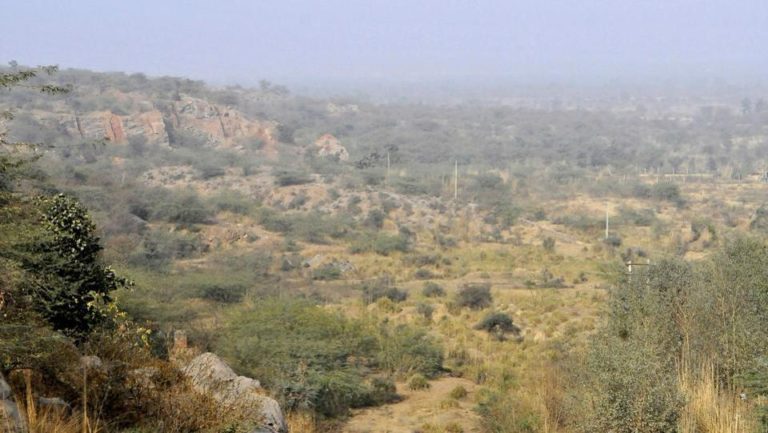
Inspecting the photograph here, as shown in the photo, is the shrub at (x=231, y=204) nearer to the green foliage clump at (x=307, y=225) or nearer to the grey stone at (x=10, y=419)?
the green foliage clump at (x=307, y=225)

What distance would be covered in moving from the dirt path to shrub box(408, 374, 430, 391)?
0.35 feet

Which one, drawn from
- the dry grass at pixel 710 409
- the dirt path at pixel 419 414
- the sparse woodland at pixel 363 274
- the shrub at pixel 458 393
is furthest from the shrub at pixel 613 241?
the dry grass at pixel 710 409

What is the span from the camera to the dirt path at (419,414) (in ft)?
41.5

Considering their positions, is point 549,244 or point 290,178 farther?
point 290,178

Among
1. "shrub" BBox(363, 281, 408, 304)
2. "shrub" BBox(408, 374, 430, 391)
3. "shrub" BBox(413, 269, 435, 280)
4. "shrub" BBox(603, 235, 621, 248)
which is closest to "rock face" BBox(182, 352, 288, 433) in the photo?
"shrub" BBox(408, 374, 430, 391)

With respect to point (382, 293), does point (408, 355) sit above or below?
above

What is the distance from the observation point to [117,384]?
22.1ft

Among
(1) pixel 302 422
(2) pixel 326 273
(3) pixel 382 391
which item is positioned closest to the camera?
(1) pixel 302 422

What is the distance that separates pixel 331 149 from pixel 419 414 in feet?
169

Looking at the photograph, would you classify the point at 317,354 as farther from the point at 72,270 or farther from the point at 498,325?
the point at 498,325

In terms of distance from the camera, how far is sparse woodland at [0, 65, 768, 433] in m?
7.37

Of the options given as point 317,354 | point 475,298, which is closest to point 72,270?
point 317,354

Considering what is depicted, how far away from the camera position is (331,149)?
6419 centimetres

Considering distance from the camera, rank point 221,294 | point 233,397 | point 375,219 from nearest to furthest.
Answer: point 233,397
point 221,294
point 375,219
